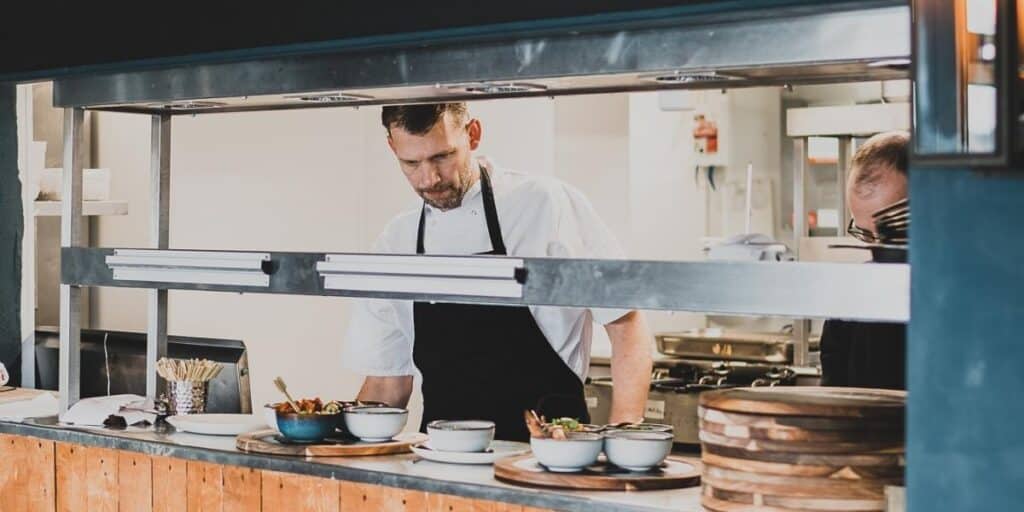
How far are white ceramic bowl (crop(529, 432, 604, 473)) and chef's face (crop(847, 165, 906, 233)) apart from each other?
4.26ft

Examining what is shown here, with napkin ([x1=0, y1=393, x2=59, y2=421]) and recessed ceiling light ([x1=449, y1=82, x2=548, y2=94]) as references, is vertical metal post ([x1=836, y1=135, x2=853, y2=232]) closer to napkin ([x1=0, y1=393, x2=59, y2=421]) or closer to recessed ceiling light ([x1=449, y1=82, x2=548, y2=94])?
recessed ceiling light ([x1=449, y1=82, x2=548, y2=94])

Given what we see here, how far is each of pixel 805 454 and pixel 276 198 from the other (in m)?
4.74

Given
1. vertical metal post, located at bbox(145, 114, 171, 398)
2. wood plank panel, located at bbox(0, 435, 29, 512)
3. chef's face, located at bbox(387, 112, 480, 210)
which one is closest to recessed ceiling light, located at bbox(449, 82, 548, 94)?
chef's face, located at bbox(387, 112, 480, 210)

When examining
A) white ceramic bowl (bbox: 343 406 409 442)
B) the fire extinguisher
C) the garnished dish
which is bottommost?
white ceramic bowl (bbox: 343 406 409 442)

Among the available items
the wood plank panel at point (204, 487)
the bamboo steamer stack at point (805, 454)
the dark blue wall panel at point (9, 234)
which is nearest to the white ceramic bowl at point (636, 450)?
the bamboo steamer stack at point (805, 454)

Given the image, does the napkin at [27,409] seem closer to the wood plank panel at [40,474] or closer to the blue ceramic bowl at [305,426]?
the wood plank panel at [40,474]

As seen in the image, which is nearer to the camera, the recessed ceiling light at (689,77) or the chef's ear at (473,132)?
the recessed ceiling light at (689,77)

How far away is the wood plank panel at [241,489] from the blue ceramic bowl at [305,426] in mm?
141

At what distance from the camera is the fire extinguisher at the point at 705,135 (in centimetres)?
862

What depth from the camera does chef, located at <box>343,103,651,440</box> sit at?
4449mm

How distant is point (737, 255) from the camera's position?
9.69 feet

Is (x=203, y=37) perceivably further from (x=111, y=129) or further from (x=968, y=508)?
(x=111, y=129)

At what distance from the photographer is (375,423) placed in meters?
3.54

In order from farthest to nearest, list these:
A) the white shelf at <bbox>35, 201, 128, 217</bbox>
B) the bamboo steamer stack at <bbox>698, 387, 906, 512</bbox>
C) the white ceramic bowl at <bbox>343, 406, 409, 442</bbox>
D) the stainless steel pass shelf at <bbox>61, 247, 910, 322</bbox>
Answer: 1. the white shelf at <bbox>35, 201, 128, 217</bbox>
2. the white ceramic bowl at <bbox>343, 406, 409, 442</bbox>
3. the bamboo steamer stack at <bbox>698, 387, 906, 512</bbox>
4. the stainless steel pass shelf at <bbox>61, 247, 910, 322</bbox>
